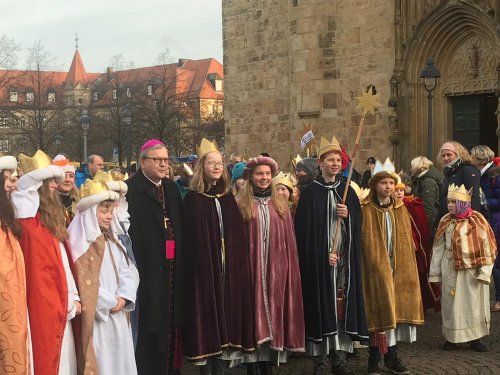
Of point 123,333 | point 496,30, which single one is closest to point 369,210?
point 123,333

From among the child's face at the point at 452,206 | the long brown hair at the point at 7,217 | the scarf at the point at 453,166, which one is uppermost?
the scarf at the point at 453,166

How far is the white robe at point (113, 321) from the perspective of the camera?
18.4ft

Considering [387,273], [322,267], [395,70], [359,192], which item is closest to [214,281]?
[322,267]

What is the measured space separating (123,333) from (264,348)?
1672 mm

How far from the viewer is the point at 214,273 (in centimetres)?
670

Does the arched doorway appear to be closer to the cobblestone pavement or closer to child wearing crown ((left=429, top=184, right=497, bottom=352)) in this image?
child wearing crown ((left=429, top=184, right=497, bottom=352))

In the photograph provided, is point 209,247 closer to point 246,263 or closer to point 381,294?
point 246,263

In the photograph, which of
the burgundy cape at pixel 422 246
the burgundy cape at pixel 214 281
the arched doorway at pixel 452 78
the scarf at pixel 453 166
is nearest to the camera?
the burgundy cape at pixel 214 281

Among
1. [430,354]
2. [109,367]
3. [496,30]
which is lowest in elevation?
[430,354]

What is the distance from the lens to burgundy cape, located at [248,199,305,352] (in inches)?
274

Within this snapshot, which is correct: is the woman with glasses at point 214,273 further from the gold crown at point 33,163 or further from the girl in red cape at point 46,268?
the gold crown at point 33,163

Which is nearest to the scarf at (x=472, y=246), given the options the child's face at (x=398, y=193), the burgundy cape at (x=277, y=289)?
the child's face at (x=398, y=193)

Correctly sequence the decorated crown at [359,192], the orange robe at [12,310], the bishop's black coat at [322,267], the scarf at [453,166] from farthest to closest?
the scarf at [453,166] < the decorated crown at [359,192] < the bishop's black coat at [322,267] < the orange robe at [12,310]

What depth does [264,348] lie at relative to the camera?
705 cm
